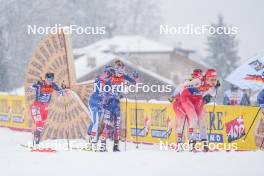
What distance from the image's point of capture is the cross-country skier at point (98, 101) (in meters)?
13.5

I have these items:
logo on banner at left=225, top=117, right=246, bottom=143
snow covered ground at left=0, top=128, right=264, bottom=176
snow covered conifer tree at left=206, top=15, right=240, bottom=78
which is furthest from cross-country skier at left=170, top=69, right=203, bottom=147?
snow covered conifer tree at left=206, top=15, right=240, bottom=78

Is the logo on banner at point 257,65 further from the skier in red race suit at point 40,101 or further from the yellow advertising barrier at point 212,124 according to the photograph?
the skier in red race suit at point 40,101

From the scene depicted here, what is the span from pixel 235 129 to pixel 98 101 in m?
3.92

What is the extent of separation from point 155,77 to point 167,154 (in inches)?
1414

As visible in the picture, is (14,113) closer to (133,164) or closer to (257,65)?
(257,65)

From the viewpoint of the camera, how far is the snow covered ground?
914 cm

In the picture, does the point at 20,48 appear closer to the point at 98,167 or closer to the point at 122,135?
the point at 122,135

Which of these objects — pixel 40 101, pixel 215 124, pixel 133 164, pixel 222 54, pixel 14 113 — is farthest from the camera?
pixel 222 54

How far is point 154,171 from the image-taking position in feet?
30.1

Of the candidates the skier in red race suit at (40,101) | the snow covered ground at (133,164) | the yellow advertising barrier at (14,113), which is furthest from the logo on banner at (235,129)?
the yellow advertising barrier at (14,113)

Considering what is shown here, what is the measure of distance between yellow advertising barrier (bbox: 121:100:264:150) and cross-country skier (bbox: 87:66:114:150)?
0.86 m

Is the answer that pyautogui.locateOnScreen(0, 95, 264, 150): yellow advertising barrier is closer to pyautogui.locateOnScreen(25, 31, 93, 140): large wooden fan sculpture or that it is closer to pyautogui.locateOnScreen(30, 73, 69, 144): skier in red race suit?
pyautogui.locateOnScreen(25, 31, 93, 140): large wooden fan sculpture

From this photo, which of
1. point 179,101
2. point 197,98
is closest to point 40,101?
point 179,101

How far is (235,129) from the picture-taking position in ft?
49.6
